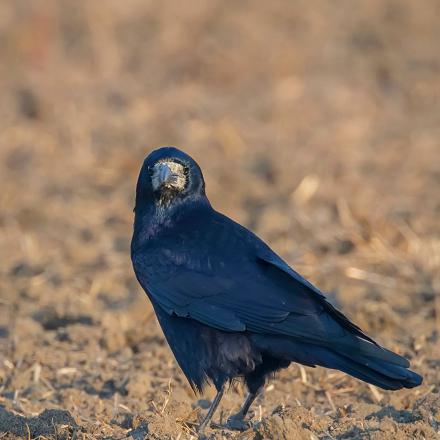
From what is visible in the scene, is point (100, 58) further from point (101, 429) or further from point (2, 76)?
point (101, 429)

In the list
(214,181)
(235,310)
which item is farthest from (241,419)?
(214,181)

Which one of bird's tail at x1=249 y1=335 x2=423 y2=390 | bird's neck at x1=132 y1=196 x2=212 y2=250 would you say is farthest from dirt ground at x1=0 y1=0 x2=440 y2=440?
bird's neck at x1=132 y1=196 x2=212 y2=250

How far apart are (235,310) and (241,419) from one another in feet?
2.15

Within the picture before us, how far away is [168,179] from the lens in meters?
6.37

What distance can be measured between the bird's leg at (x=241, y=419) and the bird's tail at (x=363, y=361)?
0.49 meters

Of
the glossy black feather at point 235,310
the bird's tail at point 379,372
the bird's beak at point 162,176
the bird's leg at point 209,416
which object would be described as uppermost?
the bird's beak at point 162,176

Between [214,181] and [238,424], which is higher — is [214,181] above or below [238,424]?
above

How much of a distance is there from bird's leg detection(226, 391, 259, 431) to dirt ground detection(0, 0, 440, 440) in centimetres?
10

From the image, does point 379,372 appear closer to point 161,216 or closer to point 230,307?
point 230,307

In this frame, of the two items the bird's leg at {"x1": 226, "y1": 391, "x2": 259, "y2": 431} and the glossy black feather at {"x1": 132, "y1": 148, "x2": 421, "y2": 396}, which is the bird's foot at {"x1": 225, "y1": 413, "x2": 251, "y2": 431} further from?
the glossy black feather at {"x1": 132, "y1": 148, "x2": 421, "y2": 396}

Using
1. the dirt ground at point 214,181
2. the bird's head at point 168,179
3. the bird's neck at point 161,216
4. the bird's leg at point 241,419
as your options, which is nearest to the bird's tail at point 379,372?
the dirt ground at point 214,181

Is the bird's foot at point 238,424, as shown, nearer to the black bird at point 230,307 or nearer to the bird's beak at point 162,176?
the black bird at point 230,307

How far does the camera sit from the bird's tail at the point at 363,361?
531 centimetres

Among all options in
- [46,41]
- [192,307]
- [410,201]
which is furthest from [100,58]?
[192,307]
